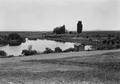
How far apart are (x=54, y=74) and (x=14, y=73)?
7.47 feet

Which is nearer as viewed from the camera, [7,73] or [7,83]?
[7,83]

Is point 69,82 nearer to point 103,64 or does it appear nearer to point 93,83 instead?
point 93,83

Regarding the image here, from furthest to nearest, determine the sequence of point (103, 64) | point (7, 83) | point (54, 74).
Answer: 1. point (103, 64)
2. point (54, 74)
3. point (7, 83)

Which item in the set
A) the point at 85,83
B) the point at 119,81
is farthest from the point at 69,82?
the point at 119,81

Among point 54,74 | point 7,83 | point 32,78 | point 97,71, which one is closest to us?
point 7,83

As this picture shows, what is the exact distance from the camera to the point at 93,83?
35.5 feet

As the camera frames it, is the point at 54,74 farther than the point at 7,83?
Yes

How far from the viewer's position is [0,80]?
1105 centimetres

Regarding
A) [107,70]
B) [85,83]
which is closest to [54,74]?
[85,83]

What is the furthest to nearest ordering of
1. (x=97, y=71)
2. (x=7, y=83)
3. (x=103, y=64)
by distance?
(x=103, y=64), (x=97, y=71), (x=7, y=83)

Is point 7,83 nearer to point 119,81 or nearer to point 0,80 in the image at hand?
point 0,80

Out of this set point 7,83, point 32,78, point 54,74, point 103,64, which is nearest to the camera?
point 7,83

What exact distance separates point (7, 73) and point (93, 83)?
16.3 ft

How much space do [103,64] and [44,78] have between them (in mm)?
5523
